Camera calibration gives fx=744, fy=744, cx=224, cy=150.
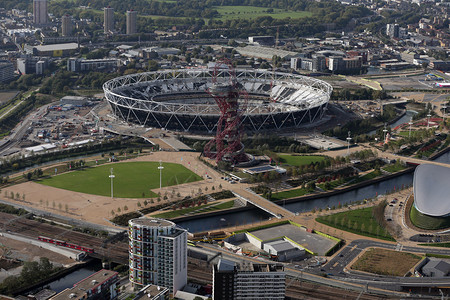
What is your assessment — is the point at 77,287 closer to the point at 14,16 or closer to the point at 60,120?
the point at 60,120

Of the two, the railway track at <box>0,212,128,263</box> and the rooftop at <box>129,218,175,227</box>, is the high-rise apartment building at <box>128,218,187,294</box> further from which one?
the railway track at <box>0,212,128,263</box>

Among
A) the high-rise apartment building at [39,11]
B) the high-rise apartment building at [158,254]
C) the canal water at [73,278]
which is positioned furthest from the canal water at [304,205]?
the high-rise apartment building at [39,11]

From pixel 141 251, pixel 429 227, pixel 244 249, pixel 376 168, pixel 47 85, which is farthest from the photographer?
pixel 47 85

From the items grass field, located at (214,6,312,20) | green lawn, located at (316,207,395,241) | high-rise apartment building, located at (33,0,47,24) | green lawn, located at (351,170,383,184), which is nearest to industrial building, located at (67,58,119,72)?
high-rise apartment building, located at (33,0,47,24)

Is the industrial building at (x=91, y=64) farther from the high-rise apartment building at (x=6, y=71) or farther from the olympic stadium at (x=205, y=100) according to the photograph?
the olympic stadium at (x=205, y=100)

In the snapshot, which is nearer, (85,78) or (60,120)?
(60,120)

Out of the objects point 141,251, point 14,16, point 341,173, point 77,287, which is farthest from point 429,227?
point 14,16
